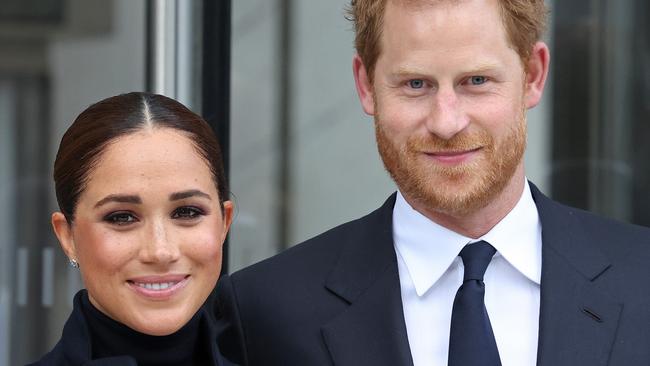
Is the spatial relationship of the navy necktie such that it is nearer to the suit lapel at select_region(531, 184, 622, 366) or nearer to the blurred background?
the suit lapel at select_region(531, 184, 622, 366)

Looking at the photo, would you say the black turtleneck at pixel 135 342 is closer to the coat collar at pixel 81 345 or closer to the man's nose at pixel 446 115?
the coat collar at pixel 81 345

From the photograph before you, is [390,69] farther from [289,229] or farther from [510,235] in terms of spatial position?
[289,229]

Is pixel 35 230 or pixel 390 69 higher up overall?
pixel 390 69

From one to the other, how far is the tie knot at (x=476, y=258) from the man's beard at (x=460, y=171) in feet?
0.24

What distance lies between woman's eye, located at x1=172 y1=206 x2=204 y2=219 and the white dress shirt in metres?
0.48

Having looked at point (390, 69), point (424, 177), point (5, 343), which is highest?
point (390, 69)

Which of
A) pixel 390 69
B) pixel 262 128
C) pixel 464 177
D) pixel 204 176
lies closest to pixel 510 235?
pixel 464 177

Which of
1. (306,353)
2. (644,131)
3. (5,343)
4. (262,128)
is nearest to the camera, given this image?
(306,353)

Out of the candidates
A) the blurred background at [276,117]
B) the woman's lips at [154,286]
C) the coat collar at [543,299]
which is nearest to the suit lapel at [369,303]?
the coat collar at [543,299]

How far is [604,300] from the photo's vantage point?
268 centimetres

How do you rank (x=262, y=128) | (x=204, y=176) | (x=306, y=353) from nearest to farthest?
(x=204, y=176)
(x=306, y=353)
(x=262, y=128)

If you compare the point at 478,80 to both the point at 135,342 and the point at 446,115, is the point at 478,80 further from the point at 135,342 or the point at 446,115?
the point at 135,342

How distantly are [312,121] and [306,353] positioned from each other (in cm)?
240

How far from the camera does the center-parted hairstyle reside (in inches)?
107
